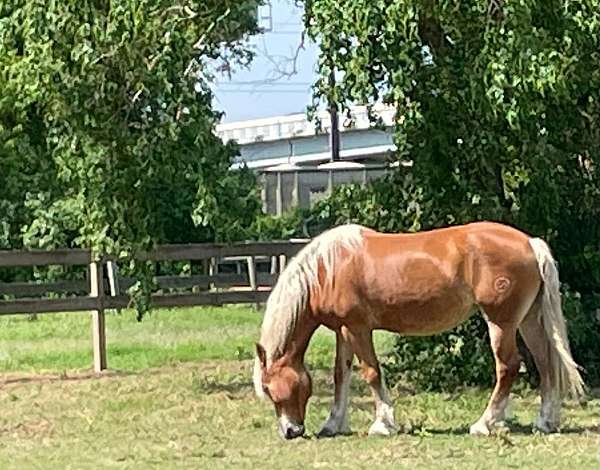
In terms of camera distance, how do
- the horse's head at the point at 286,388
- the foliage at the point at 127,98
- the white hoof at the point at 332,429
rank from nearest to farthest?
the horse's head at the point at 286,388 → the white hoof at the point at 332,429 → the foliage at the point at 127,98

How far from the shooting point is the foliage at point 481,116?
8.81 m

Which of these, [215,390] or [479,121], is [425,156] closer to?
[479,121]

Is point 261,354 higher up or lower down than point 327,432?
higher up

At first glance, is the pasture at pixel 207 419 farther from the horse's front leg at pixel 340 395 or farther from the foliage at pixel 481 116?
the foliage at pixel 481 116

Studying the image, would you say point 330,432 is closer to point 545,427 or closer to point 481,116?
point 545,427

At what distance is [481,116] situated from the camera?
9969 mm

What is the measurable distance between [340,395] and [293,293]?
0.76 meters

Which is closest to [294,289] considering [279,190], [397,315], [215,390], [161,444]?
[397,315]

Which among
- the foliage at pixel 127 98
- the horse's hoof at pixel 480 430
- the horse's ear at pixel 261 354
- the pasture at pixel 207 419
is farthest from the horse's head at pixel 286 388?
the foliage at pixel 127 98

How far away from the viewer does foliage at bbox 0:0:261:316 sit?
382 inches

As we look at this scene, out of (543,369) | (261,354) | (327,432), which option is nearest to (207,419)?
(327,432)

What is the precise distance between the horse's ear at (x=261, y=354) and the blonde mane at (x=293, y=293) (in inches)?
0.9

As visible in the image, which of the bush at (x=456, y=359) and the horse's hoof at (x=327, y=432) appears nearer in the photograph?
the horse's hoof at (x=327, y=432)

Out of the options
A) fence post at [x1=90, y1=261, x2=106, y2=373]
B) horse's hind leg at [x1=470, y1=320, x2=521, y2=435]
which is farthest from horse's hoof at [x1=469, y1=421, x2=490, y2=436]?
fence post at [x1=90, y1=261, x2=106, y2=373]
